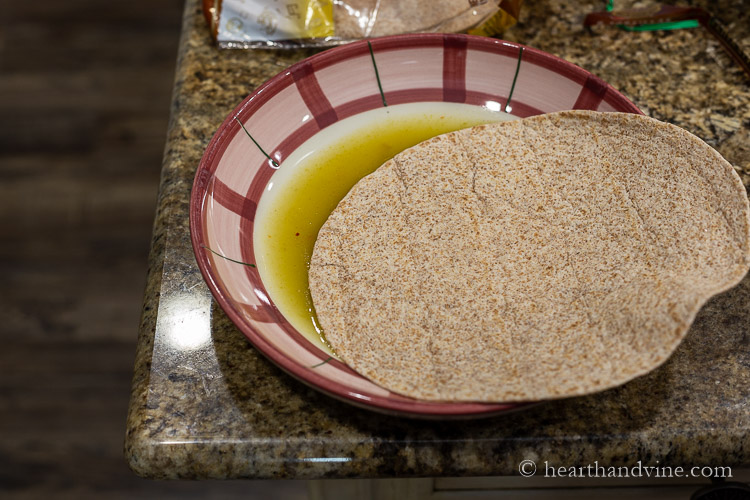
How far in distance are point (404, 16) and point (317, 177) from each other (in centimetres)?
38

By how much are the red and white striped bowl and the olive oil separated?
0.01 meters

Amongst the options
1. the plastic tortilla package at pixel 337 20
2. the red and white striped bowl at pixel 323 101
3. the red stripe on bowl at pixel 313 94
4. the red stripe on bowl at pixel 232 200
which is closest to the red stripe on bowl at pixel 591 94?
the red and white striped bowl at pixel 323 101

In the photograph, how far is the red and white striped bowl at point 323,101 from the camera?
0.83 m

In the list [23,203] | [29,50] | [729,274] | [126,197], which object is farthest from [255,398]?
[29,50]

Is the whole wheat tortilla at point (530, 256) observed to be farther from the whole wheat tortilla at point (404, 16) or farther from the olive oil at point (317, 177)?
the whole wheat tortilla at point (404, 16)

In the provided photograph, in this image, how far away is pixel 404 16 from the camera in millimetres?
1179

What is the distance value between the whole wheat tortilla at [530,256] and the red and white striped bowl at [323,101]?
71 millimetres

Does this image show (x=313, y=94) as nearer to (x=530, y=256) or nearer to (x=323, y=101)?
(x=323, y=101)

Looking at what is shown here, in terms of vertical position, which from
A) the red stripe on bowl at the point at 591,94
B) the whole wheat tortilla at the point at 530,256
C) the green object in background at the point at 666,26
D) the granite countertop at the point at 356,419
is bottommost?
the granite countertop at the point at 356,419

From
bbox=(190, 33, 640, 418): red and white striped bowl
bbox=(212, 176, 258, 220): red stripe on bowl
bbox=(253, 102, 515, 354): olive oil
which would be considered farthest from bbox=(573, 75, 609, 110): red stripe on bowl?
bbox=(212, 176, 258, 220): red stripe on bowl

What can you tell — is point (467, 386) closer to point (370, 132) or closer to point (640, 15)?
point (370, 132)

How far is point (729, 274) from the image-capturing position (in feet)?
2.38

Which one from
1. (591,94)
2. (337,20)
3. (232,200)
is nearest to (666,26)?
(591,94)

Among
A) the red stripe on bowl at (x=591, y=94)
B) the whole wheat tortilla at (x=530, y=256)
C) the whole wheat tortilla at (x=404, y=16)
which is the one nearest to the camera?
the whole wheat tortilla at (x=530, y=256)
